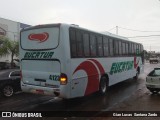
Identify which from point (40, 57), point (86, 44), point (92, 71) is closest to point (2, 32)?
point (92, 71)

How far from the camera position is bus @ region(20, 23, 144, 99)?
9.03m

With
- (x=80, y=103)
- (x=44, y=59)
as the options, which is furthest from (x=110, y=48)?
(x=44, y=59)

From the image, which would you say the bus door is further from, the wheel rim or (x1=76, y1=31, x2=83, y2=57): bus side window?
the wheel rim

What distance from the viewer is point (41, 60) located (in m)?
9.59

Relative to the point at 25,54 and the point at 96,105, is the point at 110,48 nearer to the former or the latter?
the point at 96,105

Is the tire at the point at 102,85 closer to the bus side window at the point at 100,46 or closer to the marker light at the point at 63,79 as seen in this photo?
the bus side window at the point at 100,46

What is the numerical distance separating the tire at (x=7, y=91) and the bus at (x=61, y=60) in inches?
72.3

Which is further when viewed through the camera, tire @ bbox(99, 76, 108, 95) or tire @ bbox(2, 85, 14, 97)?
tire @ bbox(99, 76, 108, 95)

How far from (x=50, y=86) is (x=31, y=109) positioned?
114cm

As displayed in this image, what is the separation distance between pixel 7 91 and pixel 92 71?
14.1 feet

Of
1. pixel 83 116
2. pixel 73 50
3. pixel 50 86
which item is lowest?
pixel 83 116

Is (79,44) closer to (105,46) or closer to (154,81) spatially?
(105,46)

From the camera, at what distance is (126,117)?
796 centimetres

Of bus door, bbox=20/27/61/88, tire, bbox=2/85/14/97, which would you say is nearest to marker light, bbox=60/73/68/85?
bus door, bbox=20/27/61/88
